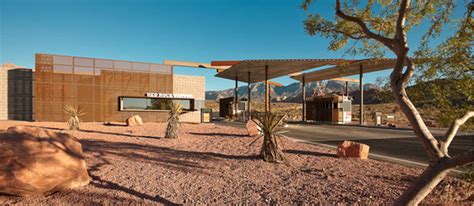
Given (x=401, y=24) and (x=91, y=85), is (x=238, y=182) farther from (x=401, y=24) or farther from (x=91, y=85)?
(x=91, y=85)

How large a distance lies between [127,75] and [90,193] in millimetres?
17784

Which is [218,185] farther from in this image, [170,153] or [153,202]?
[170,153]

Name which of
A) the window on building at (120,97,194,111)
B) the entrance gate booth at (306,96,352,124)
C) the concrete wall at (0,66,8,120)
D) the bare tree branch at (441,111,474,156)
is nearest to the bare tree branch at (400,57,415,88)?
the bare tree branch at (441,111,474,156)

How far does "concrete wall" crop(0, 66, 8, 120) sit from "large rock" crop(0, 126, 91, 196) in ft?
66.3

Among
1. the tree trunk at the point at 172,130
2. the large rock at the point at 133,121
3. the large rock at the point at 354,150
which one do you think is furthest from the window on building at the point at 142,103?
the large rock at the point at 354,150

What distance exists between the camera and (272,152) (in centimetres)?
494

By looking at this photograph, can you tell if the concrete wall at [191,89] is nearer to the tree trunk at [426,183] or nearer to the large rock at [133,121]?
the large rock at [133,121]

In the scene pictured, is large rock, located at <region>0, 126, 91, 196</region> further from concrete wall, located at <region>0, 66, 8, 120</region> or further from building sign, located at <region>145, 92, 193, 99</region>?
concrete wall, located at <region>0, 66, 8, 120</region>

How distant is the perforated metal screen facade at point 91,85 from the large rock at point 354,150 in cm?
1729

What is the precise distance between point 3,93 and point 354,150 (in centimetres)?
2459

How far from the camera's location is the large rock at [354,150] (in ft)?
17.2

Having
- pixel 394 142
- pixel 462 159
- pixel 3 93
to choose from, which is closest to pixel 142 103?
pixel 3 93

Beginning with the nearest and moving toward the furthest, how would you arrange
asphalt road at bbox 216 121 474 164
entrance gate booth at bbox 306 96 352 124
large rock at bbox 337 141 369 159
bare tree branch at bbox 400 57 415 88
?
1. bare tree branch at bbox 400 57 415 88
2. large rock at bbox 337 141 369 159
3. asphalt road at bbox 216 121 474 164
4. entrance gate booth at bbox 306 96 352 124

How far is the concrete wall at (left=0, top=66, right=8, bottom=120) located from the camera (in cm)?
1723
